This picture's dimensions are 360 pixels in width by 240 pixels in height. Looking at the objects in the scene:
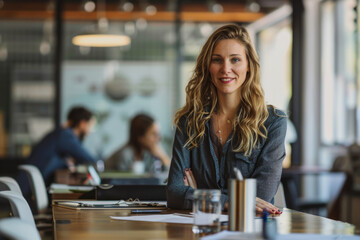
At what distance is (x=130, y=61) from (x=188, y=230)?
24.0 feet

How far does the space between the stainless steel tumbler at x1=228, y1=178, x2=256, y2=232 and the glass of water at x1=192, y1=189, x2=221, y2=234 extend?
0.04m

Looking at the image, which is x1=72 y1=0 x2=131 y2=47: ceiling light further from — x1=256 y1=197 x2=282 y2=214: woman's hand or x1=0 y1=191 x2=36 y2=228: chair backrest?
x1=0 y1=191 x2=36 y2=228: chair backrest

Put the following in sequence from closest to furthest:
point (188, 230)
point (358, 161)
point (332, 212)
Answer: point (188, 230)
point (358, 161)
point (332, 212)

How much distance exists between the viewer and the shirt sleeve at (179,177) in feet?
7.91

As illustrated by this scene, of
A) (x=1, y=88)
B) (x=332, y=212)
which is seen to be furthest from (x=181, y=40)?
(x=332, y=212)

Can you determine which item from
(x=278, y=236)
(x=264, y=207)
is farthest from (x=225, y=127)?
(x=278, y=236)

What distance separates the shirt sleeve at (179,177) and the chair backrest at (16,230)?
991mm

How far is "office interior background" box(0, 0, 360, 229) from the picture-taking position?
881cm

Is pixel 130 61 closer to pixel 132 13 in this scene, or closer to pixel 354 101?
→ pixel 132 13

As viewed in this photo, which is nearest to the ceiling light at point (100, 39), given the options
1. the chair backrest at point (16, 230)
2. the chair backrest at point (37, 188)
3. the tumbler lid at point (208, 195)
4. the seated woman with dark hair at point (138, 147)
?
the seated woman with dark hair at point (138, 147)

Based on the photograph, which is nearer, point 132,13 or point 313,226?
point 313,226

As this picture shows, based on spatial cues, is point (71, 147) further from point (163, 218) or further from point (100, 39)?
point (163, 218)

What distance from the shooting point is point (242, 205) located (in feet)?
5.97

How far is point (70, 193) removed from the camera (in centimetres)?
301
